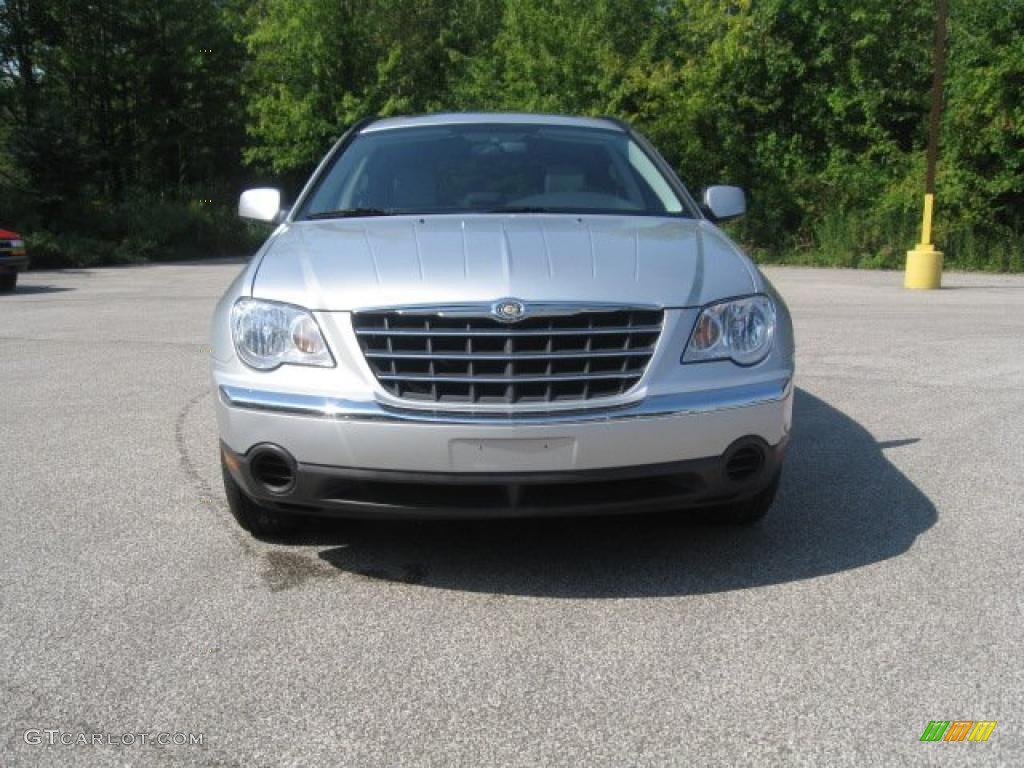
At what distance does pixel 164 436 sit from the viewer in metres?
5.98

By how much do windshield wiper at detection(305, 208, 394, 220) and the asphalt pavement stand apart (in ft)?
4.43

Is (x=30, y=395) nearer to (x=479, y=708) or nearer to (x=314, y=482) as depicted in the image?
(x=314, y=482)

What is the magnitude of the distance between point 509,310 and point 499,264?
0.86 ft

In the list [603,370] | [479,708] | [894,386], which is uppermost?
[603,370]

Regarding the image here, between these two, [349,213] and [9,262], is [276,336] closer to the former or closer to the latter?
[349,213]

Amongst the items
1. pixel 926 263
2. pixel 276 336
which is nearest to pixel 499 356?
pixel 276 336

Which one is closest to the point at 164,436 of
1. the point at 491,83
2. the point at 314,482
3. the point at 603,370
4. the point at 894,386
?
the point at 314,482

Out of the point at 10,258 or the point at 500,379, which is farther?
the point at 10,258

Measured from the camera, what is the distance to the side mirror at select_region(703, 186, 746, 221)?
510 cm

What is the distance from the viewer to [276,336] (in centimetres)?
358

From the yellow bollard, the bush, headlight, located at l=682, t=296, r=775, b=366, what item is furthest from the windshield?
the bush

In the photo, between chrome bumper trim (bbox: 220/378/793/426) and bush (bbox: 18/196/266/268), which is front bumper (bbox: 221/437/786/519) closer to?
chrome bumper trim (bbox: 220/378/793/426)

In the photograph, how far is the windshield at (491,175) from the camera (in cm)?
473

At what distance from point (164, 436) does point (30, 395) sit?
1.93 m
